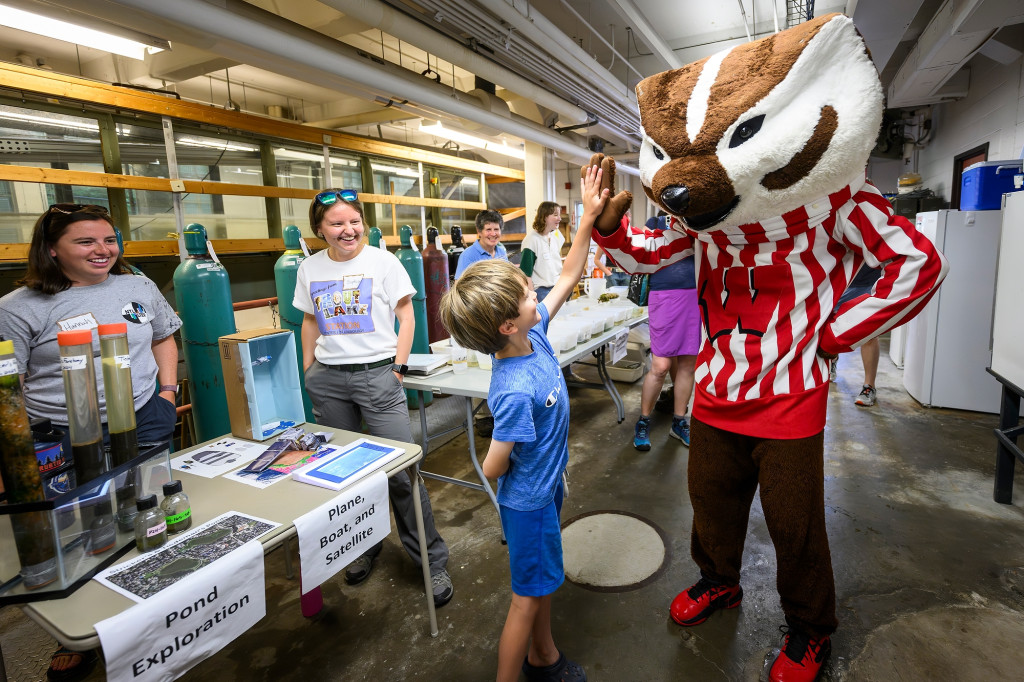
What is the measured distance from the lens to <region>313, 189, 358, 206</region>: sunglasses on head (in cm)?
208

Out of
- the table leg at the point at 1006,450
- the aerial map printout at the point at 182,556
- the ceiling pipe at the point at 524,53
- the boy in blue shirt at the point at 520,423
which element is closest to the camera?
the aerial map printout at the point at 182,556

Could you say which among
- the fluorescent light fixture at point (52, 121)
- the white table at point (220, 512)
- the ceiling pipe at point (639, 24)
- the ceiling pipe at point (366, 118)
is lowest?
the white table at point (220, 512)

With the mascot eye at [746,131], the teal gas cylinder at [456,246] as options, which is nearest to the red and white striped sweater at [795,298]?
the mascot eye at [746,131]

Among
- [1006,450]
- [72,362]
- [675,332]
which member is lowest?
[1006,450]

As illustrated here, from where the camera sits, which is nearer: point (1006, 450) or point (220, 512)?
point (220, 512)

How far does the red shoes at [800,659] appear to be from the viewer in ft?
5.28

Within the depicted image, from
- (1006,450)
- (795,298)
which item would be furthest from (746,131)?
(1006,450)

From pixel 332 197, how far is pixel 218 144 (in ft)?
12.0

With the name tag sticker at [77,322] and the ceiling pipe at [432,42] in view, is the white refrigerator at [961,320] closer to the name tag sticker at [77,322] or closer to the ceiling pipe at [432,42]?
the ceiling pipe at [432,42]

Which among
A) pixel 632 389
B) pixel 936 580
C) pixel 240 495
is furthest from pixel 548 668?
pixel 632 389

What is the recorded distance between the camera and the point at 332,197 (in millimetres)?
2088

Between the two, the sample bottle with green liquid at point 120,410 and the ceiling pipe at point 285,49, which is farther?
the ceiling pipe at point 285,49

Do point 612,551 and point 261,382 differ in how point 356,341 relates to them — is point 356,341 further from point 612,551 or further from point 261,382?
point 612,551

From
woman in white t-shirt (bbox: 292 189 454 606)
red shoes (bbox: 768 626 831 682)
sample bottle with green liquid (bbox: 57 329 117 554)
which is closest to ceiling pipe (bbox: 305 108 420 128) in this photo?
woman in white t-shirt (bbox: 292 189 454 606)
